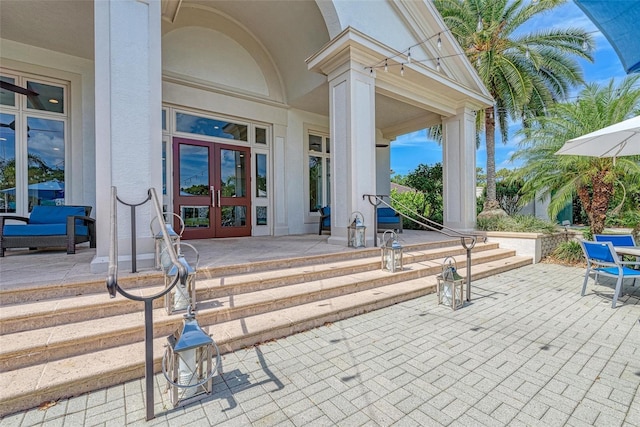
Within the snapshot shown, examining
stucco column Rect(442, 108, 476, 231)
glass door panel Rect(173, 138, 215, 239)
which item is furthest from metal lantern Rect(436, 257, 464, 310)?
glass door panel Rect(173, 138, 215, 239)

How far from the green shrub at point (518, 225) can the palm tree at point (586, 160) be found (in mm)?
452

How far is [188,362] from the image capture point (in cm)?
199

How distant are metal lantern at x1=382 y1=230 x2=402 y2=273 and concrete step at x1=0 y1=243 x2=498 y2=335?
155 millimetres

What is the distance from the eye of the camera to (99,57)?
11.5 feet

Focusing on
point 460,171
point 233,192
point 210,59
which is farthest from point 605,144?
point 210,59

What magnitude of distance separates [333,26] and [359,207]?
3.41 meters

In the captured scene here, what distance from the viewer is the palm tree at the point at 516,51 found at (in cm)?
948

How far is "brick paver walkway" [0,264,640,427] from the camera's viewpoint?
6.09 ft

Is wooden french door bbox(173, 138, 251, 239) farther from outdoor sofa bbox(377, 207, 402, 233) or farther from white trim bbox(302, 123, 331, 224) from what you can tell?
outdoor sofa bbox(377, 207, 402, 233)

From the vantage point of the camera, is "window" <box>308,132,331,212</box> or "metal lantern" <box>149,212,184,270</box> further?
"window" <box>308,132,331,212</box>

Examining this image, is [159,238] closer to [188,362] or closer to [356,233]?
[188,362]

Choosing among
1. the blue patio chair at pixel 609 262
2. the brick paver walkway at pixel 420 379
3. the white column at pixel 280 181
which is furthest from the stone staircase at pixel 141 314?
the white column at pixel 280 181

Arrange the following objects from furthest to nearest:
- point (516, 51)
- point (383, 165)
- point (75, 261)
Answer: point (383, 165) < point (516, 51) < point (75, 261)

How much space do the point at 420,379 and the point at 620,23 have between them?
4104mm
